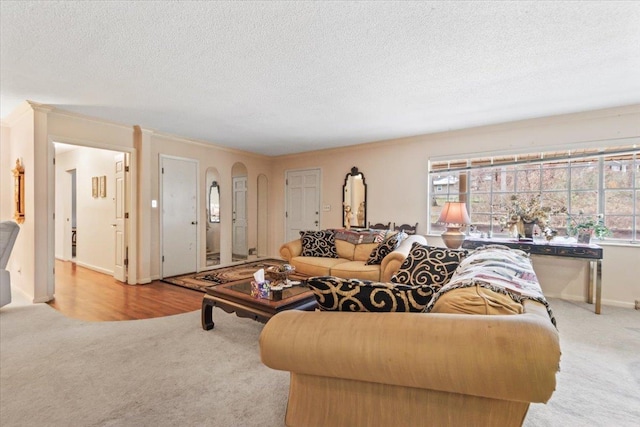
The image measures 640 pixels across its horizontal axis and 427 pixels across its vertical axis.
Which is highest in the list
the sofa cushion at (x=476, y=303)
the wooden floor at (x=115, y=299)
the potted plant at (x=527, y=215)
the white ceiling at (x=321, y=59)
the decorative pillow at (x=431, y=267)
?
the white ceiling at (x=321, y=59)

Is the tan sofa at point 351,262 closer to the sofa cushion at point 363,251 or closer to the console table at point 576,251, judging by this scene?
the sofa cushion at point 363,251

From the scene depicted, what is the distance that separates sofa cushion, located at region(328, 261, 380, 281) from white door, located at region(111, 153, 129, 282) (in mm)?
3340

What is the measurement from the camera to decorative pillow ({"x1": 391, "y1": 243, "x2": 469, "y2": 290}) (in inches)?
98.7

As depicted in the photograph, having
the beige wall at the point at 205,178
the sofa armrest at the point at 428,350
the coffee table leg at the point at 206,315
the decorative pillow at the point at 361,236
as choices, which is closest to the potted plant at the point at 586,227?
the decorative pillow at the point at 361,236

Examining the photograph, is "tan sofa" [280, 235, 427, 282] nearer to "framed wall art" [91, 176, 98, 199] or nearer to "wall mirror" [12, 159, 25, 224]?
"wall mirror" [12, 159, 25, 224]

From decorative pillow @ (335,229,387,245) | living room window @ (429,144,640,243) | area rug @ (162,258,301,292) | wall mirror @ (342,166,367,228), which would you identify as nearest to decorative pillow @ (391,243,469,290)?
decorative pillow @ (335,229,387,245)

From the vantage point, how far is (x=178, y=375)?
7.04 feet

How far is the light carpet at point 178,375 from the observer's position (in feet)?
5.70

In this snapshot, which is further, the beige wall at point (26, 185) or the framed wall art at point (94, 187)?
the framed wall art at point (94, 187)

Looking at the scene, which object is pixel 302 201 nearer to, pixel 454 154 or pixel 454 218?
pixel 454 154

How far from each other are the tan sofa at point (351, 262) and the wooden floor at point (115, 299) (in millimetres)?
1406

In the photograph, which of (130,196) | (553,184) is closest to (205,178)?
(130,196)

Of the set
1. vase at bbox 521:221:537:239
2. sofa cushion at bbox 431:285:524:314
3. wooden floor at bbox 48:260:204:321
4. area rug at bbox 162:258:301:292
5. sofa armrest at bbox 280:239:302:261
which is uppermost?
vase at bbox 521:221:537:239

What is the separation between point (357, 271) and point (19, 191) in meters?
4.61
